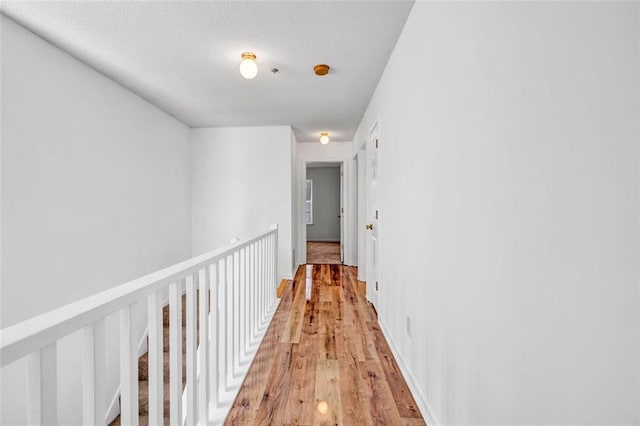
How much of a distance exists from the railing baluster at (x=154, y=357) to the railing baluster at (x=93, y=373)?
0.81ft

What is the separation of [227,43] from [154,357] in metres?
2.14

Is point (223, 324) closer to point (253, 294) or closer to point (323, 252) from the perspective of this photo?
point (253, 294)

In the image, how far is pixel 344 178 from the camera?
5.54 meters

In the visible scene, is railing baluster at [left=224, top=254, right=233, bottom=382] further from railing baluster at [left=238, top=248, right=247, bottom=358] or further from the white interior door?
the white interior door

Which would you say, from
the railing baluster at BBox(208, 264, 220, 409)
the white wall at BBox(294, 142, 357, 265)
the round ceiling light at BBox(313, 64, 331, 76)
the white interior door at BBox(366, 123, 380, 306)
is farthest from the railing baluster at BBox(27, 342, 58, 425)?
the white wall at BBox(294, 142, 357, 265)

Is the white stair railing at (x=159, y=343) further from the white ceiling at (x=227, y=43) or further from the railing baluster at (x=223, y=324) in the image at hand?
the white ceiling at (x=227, y=43)

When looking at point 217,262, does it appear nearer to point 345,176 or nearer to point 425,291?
point 425,291

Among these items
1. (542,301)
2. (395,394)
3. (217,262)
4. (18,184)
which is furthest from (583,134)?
(18,184)

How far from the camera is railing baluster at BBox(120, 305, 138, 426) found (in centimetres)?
89

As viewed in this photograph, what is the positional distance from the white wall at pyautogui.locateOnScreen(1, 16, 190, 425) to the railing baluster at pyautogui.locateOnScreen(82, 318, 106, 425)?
1872 mm

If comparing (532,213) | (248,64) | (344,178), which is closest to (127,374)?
(532,213)

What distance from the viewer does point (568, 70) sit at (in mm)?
676

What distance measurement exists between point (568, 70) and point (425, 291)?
1218 mm

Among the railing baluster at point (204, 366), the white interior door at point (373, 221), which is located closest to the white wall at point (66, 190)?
the railing baluster at point (204, 366)
